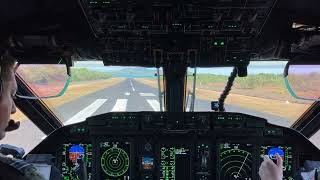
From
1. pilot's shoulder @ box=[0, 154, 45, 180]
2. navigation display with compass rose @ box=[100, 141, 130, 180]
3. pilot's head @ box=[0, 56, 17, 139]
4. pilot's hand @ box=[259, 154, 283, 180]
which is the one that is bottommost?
pilot's shoulder @ box=[0, 154, 45, 180]

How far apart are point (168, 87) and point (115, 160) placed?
3.18 ft

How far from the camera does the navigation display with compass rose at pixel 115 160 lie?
5051 millimetres

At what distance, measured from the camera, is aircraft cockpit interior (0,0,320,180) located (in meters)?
4.24

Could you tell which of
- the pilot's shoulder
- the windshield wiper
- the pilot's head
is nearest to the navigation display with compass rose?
the windshield wiper

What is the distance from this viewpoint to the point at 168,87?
17.9 ft

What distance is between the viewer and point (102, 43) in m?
4.48

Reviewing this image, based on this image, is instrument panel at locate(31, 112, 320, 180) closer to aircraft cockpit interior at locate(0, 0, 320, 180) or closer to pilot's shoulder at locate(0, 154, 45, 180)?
aircraft cockpit interior at locate(0, 0, 320, 180)

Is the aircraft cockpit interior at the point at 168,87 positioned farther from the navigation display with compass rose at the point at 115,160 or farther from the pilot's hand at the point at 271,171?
the pilot's hand at the point at 271,171

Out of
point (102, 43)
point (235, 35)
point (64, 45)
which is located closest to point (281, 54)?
point (235, 35)

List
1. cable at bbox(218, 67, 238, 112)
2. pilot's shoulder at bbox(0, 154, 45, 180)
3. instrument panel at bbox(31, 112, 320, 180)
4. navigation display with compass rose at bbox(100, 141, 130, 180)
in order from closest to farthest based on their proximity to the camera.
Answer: pilot's shoulder at bbox(0, 154, 45, 180)
instrument panel at bbox(31, 112, 320, 180)
navigation display with compass rose at bbox(100, 141, 130, 180)
cable at bbox(218, 67, 238, 112)

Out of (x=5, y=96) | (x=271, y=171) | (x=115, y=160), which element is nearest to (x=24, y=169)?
(x=5, y=96)

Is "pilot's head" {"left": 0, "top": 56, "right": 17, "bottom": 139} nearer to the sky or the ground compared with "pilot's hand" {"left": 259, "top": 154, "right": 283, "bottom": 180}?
nearer to the sky

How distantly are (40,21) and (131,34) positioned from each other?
78 centimetres

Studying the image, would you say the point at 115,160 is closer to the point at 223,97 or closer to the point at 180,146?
the point at 180,146
